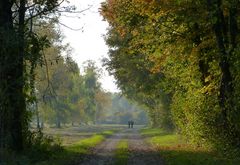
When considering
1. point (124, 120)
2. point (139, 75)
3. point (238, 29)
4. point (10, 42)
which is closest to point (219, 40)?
point (238, 29)

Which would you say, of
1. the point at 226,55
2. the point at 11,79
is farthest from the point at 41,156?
the point at 226,55

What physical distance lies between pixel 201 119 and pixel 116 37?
971 inches

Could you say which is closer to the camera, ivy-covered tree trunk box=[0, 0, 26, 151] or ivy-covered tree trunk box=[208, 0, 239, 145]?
ivy-covered tree trunk box=[0, 0, 26, 151]

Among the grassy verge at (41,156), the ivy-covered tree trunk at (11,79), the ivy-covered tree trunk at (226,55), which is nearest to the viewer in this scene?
the ivy-covered tree trunk at (11,79)

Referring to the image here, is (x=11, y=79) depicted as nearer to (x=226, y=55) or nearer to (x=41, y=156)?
(x=41, y=156)

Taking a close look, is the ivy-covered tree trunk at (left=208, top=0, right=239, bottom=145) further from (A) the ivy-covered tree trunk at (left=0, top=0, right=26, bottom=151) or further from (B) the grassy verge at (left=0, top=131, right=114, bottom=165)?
(A) the ivy-covered tree trunk at (left=0, top=0, right=26, bottom=151)

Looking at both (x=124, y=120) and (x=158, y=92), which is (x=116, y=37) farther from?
(x=124, y=120)

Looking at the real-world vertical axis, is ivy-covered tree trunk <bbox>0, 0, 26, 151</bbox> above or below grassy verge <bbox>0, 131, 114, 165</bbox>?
above

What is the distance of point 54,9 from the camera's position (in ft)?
77.5

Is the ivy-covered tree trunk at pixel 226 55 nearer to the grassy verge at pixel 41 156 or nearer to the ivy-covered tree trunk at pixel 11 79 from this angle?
the grassy verge at pixel 41 156

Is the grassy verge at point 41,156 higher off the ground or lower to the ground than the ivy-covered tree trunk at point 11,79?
lower

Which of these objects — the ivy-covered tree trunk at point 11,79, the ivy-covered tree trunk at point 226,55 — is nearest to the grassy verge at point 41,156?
the ivy-covered tree trunk at point 11,79

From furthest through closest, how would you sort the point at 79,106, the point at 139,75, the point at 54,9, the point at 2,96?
1. the point at 79,106
2. the point at 139,75
3. the point at 54,9
4. the point at 2,96

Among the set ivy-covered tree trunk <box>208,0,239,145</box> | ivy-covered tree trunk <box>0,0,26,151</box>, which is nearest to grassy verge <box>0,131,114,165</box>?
ivy-covered tree trunk <box>0,0,26,151</box>
